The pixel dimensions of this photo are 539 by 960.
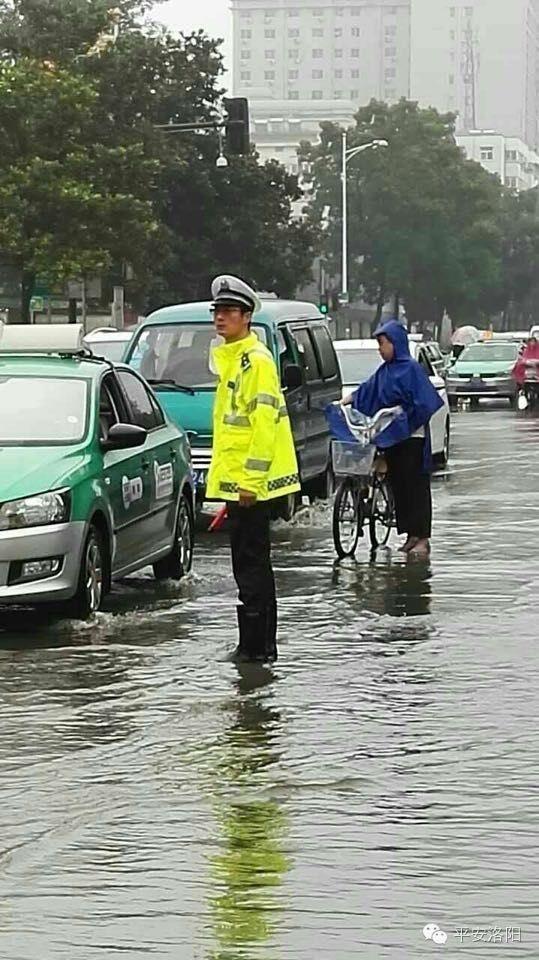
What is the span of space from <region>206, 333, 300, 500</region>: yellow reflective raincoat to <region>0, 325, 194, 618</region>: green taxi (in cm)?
141

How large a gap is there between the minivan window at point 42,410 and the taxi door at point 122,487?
191 millimetres

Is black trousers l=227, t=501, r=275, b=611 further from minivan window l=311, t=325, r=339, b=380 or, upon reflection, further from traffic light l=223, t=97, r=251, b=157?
traffic light l=223, t=97, r=251, b=157

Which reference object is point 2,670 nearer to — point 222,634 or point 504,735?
point 222,634

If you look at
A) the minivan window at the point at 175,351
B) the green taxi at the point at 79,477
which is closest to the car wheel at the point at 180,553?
the green taxi at the point at 79,477

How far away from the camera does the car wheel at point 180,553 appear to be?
14.5 metres

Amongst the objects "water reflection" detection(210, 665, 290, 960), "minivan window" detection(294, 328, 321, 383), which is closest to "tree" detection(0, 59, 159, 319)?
"minivan window" detection(294, 328, 321, 383)

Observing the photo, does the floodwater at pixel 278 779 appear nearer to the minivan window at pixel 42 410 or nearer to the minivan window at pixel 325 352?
the minivan window at pixel 42 410

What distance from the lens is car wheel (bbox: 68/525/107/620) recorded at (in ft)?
39.1

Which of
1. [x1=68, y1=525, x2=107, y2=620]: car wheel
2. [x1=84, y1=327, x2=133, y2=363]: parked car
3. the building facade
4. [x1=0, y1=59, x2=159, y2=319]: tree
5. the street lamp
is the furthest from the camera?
the building facade

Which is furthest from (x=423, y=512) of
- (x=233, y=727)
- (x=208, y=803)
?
(x=208, y=803)

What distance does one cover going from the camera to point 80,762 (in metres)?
8.29

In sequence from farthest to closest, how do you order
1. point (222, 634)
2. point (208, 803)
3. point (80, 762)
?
point (222, 634) → point (80, 762) → point (208, 803)

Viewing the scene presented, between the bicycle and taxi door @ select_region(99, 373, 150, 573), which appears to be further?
the bicycle

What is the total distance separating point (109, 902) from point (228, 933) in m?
0.50
